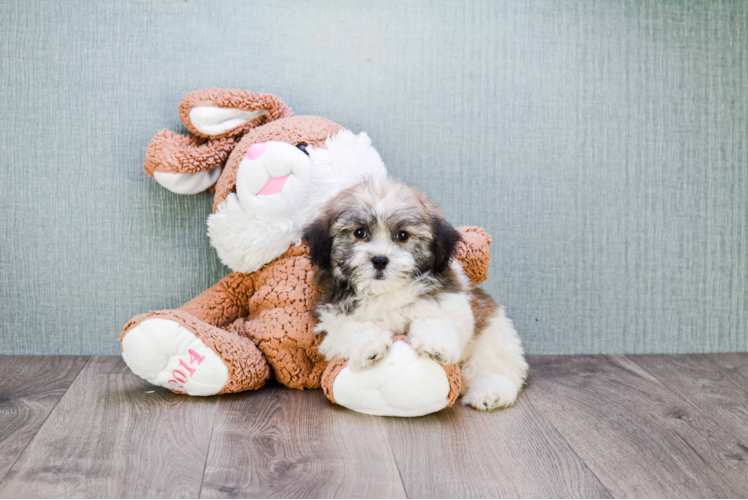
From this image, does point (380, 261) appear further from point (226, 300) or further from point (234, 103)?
point (234, 103)

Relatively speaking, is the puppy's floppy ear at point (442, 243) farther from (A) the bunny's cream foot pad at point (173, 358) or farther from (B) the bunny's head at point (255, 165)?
(A) the bunny's cream foot pad at point (173, 358)

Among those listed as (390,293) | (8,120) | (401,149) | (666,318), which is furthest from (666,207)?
(8,120)

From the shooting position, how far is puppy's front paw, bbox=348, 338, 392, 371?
5.13 ft

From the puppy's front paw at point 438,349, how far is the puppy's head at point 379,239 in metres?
0.17

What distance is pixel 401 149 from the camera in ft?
7.33

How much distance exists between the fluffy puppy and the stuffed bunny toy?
7 cm

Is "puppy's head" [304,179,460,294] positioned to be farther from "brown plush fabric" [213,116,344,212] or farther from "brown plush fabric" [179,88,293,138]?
"brown plush fabric" [179,88,293,138]

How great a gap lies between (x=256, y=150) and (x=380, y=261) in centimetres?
56

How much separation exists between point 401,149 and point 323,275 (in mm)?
727

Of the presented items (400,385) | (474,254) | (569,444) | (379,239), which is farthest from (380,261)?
(569,444)

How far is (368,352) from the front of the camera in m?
1.56

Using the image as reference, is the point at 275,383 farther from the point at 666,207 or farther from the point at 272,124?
the point at 666,207

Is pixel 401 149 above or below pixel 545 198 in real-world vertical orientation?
above

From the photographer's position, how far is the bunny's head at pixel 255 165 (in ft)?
5.96
